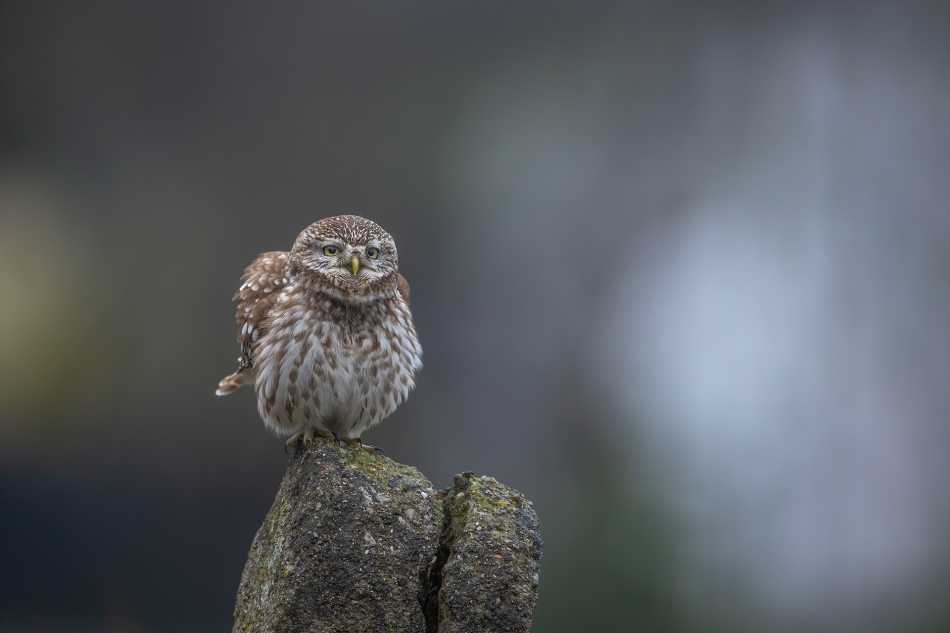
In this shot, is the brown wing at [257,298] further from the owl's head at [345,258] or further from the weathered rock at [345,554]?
the weathered rock at [345,554]

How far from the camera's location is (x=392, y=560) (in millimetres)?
1829

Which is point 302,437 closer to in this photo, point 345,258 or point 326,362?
point 326,362

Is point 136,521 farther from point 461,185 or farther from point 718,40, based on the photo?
point 718,40

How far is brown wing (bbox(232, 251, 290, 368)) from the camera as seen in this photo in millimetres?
2492

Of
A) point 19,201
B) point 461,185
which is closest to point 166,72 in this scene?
point 19,201

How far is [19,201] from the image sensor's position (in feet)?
11.7

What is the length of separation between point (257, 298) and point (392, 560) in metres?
1.27

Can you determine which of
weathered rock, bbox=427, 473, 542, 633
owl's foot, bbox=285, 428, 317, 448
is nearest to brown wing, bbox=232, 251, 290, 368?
owl's foot, bbox=285, 428, 317, 448

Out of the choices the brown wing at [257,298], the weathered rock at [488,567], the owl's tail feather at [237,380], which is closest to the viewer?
the weathered rock at [488,567]

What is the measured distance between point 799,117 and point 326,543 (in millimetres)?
3892

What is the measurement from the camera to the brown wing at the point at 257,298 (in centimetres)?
249

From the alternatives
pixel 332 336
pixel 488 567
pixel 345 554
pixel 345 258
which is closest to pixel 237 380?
pixel 332 336

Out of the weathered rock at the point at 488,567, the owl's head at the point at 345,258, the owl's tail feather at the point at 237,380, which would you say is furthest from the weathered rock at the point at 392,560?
the owl's tail feather at the point at 237,380

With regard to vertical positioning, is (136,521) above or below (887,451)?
below
